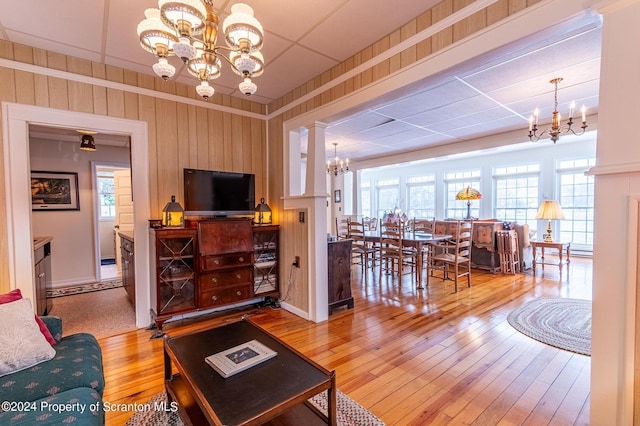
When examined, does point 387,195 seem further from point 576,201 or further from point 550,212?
point 550,212

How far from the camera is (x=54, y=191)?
188 inches

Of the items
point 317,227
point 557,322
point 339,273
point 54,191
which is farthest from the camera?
point 54,191

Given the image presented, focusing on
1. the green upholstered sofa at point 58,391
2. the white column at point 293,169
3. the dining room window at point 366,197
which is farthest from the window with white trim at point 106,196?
the dining room window at point 366,197

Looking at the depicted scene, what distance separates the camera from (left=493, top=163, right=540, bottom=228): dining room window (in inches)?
290

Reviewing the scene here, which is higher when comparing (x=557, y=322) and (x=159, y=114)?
(x=159, y=114)

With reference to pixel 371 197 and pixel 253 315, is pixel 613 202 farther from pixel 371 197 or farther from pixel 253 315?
pixel 371 197

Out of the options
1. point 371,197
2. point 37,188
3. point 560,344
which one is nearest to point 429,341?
point 560,344

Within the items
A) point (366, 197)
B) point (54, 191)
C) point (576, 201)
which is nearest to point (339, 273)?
point (54, 191)

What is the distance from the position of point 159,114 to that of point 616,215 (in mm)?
3885

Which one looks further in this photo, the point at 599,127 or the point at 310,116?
the point at 310,116

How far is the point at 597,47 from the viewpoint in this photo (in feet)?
8.87

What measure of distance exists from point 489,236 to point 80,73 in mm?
6183

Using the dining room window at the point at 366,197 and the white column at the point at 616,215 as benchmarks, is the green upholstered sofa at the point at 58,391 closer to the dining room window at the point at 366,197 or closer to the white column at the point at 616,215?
the white column at the point at 616,215

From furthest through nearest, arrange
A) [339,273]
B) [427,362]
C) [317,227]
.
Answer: [339,273] → [317,227] → [427,362]
